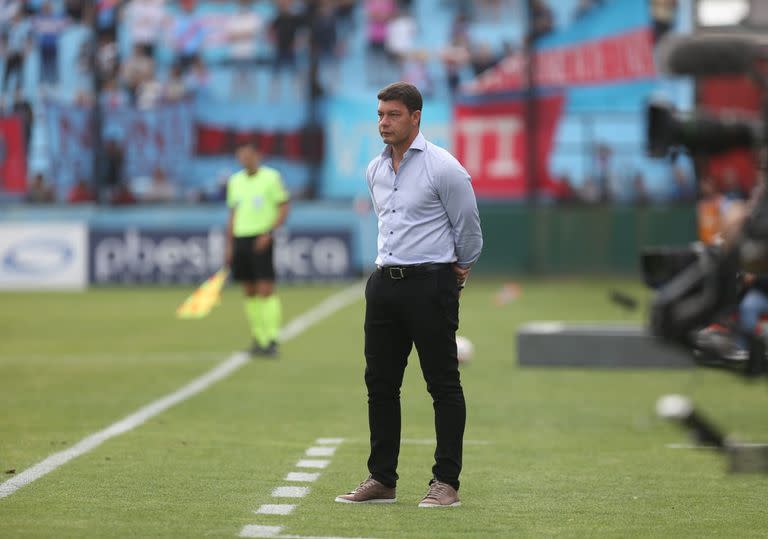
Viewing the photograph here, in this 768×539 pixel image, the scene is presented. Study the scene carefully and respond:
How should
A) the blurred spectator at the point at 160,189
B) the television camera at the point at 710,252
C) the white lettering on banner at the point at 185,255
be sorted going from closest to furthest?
the television camera at the point at 710,252 → the white lettering on banner at the point at 185,255 → the blurred spectator at the point at 160,189

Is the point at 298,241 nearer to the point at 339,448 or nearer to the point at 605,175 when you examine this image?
the point at 605,175

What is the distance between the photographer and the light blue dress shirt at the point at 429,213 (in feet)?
25.4

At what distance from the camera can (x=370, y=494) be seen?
7820 millimetres

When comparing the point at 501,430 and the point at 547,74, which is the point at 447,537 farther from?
the point at 547,74

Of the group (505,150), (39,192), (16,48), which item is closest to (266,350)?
(39,192)

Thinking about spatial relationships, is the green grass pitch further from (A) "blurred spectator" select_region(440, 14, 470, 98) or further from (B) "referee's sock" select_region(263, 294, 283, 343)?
(A) "blurred spectator" select_region(440, 14, 470, 98)

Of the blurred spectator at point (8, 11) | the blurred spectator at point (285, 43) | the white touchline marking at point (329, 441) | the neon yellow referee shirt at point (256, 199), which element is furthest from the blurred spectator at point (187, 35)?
the white touchline marking at point (329, 441)

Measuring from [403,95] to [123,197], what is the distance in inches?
1035

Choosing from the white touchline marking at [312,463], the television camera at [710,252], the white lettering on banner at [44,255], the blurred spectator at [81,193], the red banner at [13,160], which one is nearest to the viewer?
the television camera at [710,252]

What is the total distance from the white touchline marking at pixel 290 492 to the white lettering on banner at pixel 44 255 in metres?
22.5

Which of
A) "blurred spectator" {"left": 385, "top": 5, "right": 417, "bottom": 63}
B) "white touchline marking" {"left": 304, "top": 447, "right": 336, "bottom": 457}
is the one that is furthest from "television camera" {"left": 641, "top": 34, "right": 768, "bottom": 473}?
"blurred spectator" {"left": 385, "top": 5, "right": 417, "bottom": 63}

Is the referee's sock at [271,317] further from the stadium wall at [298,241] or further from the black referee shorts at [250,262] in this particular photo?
the stadium wall at [298,241]

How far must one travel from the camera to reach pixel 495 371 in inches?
602

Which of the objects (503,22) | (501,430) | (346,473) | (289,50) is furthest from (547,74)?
(346,473)
